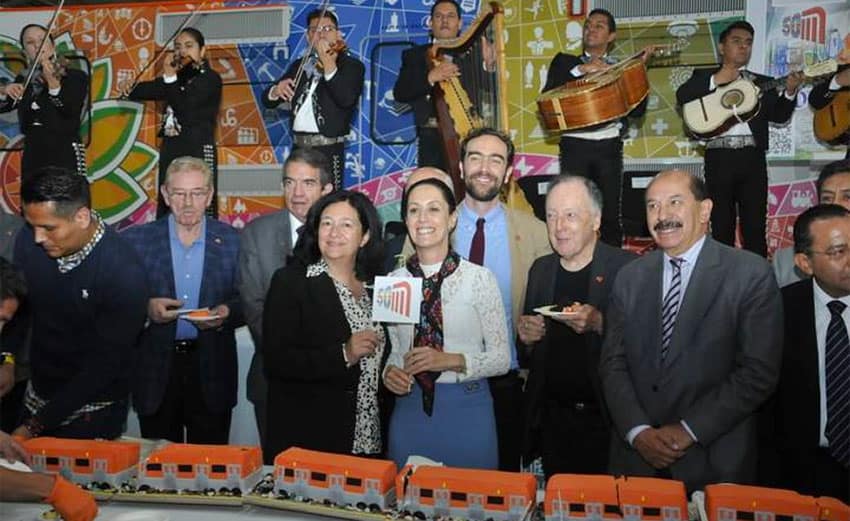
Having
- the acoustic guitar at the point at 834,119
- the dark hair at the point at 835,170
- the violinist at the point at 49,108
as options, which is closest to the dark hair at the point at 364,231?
the dark hair at the point at 835,170

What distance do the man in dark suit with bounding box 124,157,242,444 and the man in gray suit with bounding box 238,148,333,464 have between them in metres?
0.10

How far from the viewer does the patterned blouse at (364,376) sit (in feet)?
9.58

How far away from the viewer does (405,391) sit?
9.26ft

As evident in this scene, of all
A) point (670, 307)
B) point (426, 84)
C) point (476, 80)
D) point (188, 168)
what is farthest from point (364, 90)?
point (670, 307)

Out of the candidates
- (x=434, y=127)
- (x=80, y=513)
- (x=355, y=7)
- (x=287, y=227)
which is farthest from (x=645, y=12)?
(x=80, y=513)

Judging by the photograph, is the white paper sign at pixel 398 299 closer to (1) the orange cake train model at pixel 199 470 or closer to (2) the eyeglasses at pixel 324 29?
(1) the orange cake train model at pixel 199 470

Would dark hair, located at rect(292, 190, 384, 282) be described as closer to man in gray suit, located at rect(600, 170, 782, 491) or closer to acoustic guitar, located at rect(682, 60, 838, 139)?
man in gray suit, located at rect(600, 170, 782, 491)

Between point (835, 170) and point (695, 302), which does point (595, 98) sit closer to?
point (835, 170)

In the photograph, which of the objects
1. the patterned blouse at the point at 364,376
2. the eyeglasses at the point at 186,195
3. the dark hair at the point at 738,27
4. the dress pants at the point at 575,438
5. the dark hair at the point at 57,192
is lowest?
the dress pants at the point at 575,438

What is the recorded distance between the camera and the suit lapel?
2.79m

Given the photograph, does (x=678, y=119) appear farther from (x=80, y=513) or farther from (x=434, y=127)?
(x=80, y=513)

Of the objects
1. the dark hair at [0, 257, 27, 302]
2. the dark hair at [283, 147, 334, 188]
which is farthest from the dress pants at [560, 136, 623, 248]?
the dark hair at [0, 257, 27, 302]

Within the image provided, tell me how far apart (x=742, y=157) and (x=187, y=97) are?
3814 mm

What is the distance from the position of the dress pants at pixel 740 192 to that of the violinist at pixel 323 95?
2459 mm
